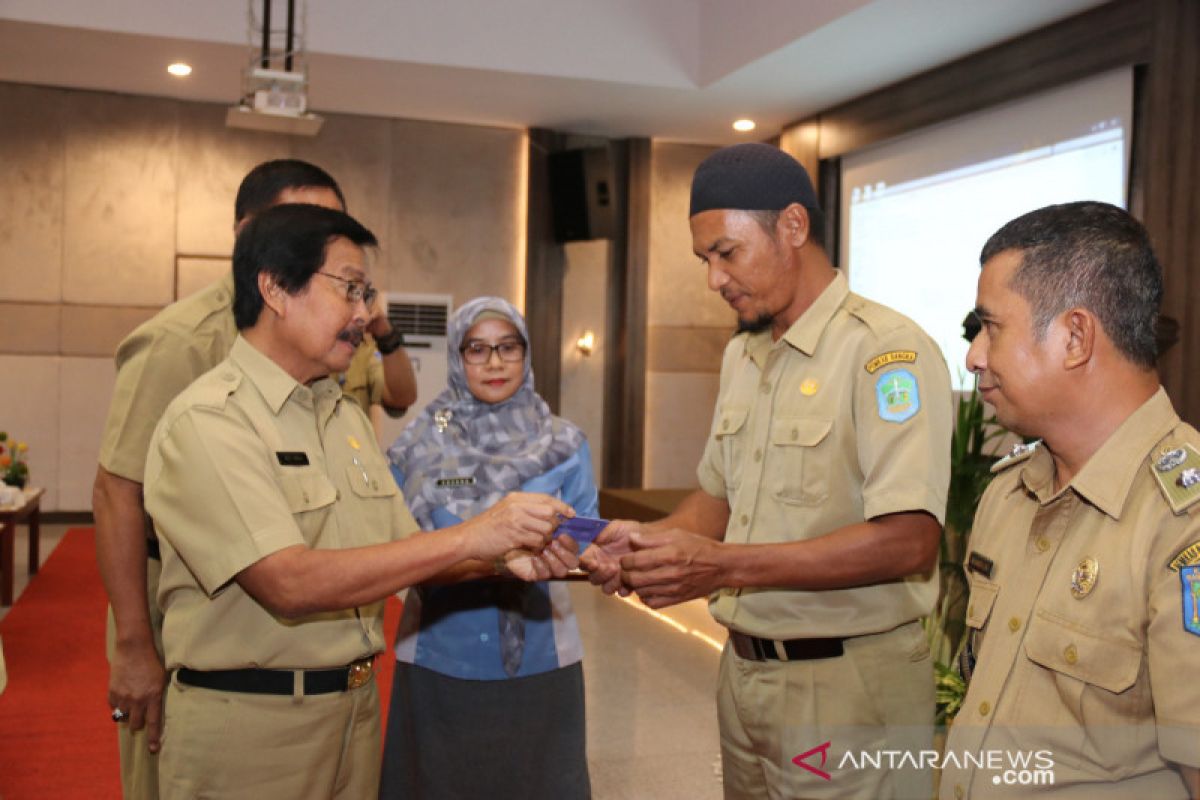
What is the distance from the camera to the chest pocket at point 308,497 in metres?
1.85

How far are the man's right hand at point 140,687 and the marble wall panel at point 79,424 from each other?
7566 millimetres

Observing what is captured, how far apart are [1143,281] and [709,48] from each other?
699 centimetres

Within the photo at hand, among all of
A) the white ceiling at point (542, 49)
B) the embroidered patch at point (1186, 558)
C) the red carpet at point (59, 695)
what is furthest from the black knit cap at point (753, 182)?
the white ceiling at point (542, 49)

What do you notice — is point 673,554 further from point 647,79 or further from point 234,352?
point 647,79

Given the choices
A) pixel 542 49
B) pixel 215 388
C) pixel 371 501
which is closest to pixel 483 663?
pixel 371 501

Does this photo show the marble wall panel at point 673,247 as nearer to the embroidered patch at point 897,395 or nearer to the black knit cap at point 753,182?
the black knit cap at point 753,182

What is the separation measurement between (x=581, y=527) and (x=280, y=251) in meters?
0.76

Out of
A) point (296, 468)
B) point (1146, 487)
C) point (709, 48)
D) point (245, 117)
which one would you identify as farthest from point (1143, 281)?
point (709, 48)

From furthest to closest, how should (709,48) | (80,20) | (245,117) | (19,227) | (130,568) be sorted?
(19,227)
(709,48)
(80,20)
(245,117)
(130,568)

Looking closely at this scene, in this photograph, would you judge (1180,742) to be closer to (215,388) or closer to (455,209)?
(215,388)

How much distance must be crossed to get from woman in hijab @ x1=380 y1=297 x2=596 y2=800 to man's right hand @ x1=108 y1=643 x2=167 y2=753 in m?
0.59

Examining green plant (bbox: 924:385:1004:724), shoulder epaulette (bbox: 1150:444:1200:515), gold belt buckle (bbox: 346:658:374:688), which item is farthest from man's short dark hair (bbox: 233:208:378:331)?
green plant (bbox: 924:385:1004:724)

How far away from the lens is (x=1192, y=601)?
1188 millimetres

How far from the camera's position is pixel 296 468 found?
1.87m
